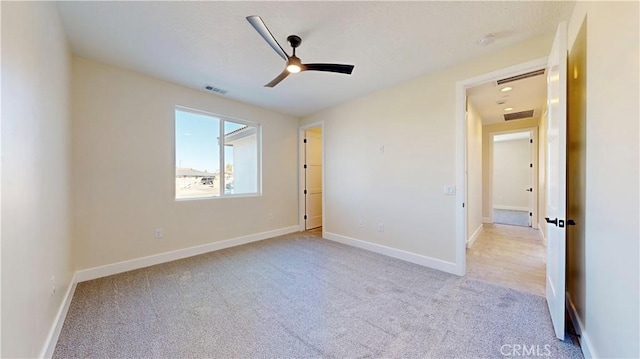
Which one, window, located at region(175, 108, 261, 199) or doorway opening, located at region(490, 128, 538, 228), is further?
doorway opening, located at region(490, 128, 538, 228)

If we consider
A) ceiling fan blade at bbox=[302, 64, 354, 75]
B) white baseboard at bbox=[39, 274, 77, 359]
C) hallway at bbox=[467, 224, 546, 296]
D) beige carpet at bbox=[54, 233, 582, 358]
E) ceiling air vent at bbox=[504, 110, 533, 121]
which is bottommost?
beige carpet at bbox=[54, 233, 582, 358]

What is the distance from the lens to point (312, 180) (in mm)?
5633

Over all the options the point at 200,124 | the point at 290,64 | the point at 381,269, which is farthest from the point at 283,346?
the point at 200,124

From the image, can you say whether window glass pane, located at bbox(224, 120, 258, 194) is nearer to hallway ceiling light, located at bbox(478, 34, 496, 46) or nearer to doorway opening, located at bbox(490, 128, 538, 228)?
hallway ceiling light, located at bbox(478, 34, 496, 46)

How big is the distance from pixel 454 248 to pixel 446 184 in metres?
0.79

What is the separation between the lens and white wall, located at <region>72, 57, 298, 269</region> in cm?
281

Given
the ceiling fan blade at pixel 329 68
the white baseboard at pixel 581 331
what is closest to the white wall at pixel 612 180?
the white baseboard at pixel 581 331

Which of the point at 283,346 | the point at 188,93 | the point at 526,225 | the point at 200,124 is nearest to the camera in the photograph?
the point at 283,346

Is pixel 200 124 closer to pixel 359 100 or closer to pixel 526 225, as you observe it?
pixel 359 100

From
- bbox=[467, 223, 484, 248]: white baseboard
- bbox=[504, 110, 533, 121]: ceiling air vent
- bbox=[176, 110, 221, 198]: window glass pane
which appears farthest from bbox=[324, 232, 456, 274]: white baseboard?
bbox=[504, 110, 533, 121]: ceiling air vent

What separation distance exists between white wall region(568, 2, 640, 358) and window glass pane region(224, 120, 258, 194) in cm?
430

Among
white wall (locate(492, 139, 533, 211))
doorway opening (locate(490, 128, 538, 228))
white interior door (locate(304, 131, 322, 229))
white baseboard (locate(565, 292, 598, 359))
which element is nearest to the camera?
white baseboard (locate(565, 292, 598, 359))

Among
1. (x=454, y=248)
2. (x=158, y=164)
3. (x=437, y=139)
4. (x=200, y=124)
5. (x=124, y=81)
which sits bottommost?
(x=454, y=248)

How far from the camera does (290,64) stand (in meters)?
2.21
